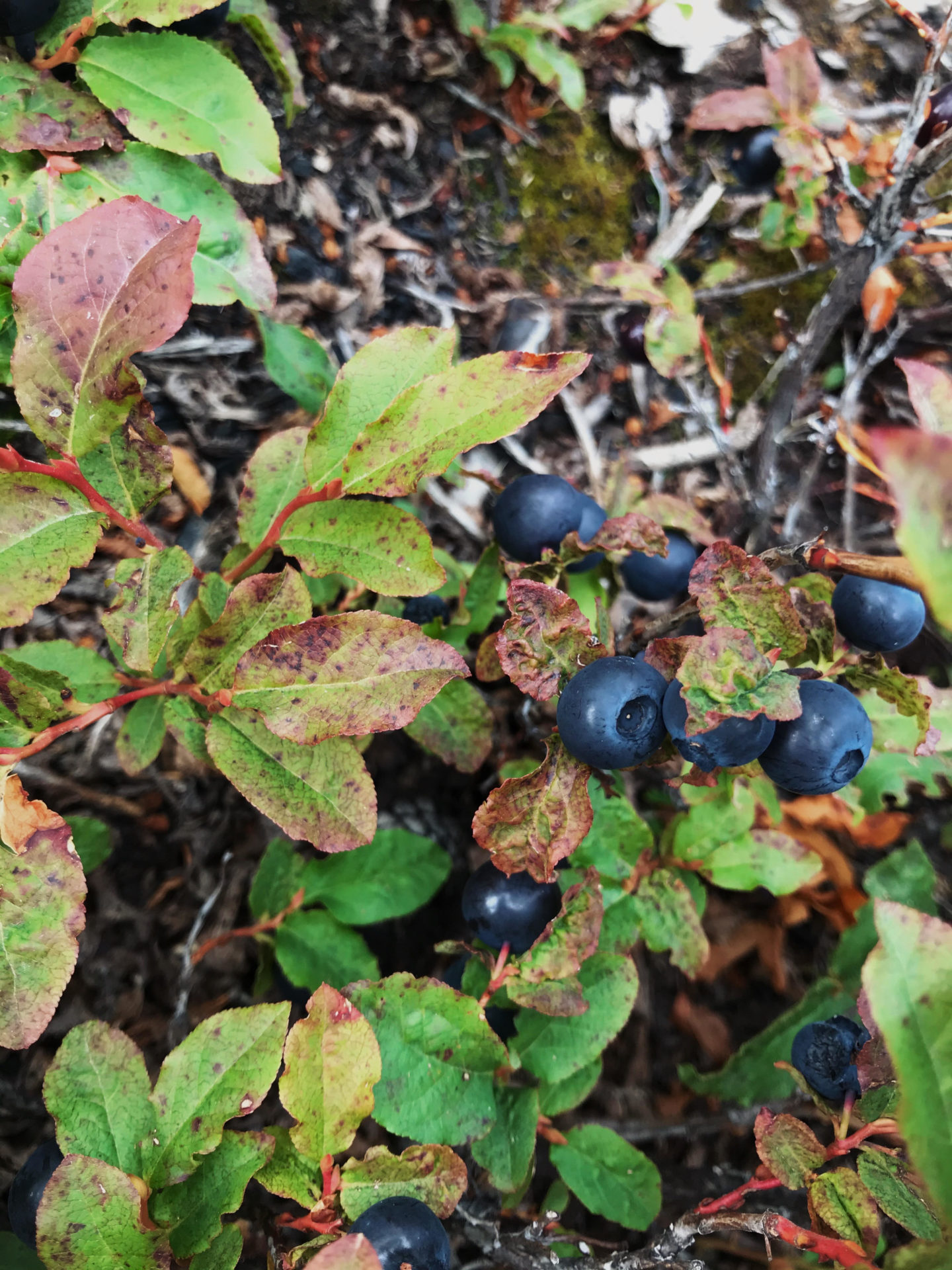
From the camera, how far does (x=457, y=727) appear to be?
143cm

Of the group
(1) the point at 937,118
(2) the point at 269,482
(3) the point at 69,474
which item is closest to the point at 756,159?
(1) the point at 937,118

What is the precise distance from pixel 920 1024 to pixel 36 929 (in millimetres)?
862

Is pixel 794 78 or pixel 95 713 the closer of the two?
pixel 95 713

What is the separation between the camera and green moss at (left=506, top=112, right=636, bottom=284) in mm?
2328

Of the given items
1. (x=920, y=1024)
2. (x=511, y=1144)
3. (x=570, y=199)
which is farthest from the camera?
(x=570, y=199)

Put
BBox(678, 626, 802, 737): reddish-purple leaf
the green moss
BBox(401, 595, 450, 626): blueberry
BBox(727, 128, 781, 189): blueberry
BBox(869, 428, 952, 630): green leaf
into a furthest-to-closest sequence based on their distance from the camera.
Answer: the green moss
BBox(727, 128, 781, 189): blueberry
BBox(401, 595, 450, 626): blueberry
BBox(678, 626, 802, 737): reddish-purple leaf
BBox(869, 428, 952, 630): green leaf

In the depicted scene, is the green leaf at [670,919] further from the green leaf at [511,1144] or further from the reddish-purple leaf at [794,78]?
the reddish-purple leaf at [794,78]

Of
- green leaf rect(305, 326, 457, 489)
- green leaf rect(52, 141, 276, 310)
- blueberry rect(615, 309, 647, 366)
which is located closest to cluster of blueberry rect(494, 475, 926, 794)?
green leaf rect(305, 326, 457, 489)

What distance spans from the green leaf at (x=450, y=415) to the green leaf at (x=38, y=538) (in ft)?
1.02

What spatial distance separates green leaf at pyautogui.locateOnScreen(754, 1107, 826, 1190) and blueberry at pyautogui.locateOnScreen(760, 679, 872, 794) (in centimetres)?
45

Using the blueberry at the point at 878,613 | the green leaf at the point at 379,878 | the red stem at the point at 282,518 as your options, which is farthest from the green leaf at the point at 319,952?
the blueberry at the point at 878,613

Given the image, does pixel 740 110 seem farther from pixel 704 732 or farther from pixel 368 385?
pixel 704 732

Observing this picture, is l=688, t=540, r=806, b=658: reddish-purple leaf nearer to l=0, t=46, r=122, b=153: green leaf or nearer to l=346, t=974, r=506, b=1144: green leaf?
l=346, t=974, r=506, b=1144: green leaf

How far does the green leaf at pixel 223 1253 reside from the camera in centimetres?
98
